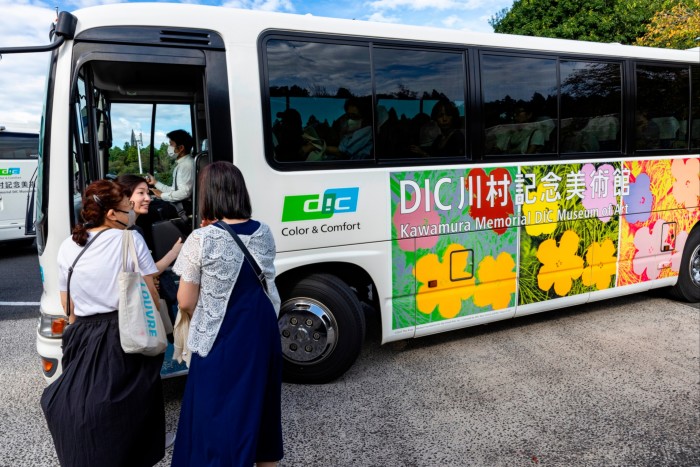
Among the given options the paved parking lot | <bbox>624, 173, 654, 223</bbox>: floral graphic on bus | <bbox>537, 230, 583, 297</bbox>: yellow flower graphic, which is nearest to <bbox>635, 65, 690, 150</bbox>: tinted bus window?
<bbox>624, 173, 654, 223</bbox>: floral graphic on bus

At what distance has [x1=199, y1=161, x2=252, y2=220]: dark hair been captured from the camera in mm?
2447

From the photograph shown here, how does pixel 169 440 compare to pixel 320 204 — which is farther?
pixel 320 204

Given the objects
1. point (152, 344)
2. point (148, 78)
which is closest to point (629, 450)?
point (152, 344)

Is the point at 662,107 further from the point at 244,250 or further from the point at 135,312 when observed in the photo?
the point at 135,312

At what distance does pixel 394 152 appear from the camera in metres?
4.46

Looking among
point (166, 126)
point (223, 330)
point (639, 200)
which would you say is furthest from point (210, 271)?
point (639, 200)

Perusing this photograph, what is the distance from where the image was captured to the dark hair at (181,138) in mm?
5543

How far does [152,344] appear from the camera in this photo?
252cm

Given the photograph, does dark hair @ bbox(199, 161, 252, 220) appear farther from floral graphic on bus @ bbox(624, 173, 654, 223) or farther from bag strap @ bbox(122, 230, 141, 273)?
floral graphic on bus @ bbox(624, 173, 654, 223)

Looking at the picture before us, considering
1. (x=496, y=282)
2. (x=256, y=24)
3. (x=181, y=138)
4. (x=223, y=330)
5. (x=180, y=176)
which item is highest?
(x=256, y=24)

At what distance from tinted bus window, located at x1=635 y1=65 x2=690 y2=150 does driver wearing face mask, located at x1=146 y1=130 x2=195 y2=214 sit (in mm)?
4660

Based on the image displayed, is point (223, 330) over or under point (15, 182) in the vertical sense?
under

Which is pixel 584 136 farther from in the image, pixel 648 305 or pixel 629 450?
pixel 629 450

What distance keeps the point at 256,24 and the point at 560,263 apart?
363 cm
